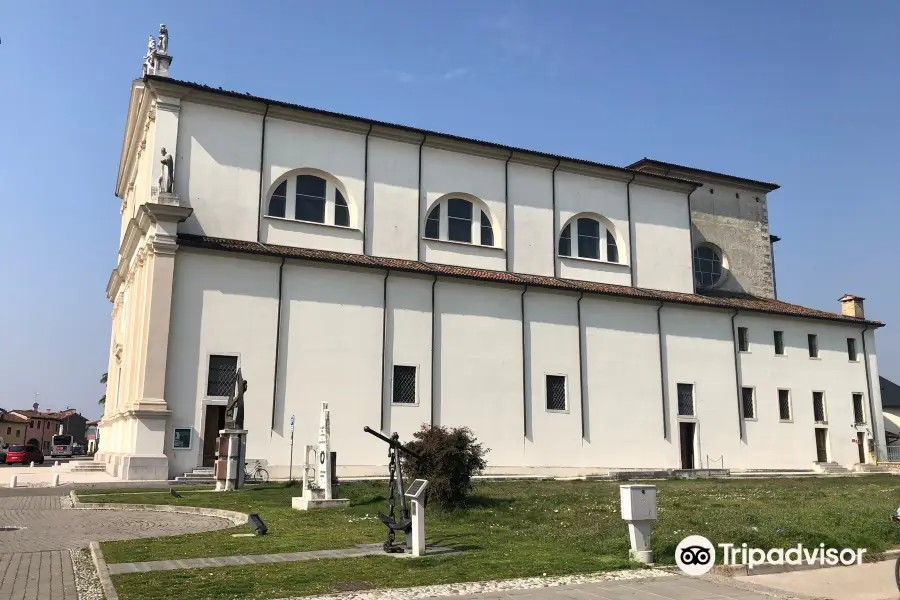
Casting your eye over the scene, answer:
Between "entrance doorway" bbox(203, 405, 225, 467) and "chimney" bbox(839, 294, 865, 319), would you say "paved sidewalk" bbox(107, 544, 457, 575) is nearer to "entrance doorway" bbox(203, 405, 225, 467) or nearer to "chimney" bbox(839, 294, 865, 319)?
"entrance doorway" bbox(203, 405, 225, 467)

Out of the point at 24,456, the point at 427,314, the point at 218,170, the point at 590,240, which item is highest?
the point at 218,170

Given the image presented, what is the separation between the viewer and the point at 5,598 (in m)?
7.60

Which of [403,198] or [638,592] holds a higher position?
[403,198]

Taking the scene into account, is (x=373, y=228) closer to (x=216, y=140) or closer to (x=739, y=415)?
(x=216, y=140)

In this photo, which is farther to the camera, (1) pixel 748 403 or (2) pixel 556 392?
(1) pixel 748 403

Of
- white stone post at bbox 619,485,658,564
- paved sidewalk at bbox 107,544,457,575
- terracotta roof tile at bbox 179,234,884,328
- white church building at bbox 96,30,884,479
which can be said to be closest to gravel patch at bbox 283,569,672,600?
white stone post at bbox 619,485,658,564

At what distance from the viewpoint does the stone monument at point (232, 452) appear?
860 inches

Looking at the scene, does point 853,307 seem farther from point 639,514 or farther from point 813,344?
point 639,514

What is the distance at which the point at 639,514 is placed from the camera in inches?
378

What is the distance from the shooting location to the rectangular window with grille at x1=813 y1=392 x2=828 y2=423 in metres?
39.1

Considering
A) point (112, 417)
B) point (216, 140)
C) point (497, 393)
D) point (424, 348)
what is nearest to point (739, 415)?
point (497, 393)

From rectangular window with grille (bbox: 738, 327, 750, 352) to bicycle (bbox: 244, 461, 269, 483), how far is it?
2479cm

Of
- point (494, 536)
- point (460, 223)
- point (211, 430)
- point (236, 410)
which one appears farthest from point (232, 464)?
point (460, 223)

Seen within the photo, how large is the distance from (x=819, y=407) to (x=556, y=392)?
16.7 metres
